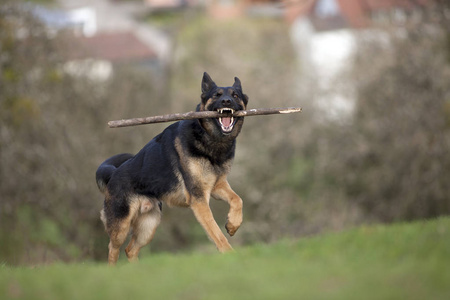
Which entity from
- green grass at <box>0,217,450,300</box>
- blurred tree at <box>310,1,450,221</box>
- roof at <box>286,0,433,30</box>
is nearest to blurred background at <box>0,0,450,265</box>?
blurred tree at <box>310,1,450,221</box>

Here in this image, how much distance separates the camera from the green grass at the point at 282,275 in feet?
16.7

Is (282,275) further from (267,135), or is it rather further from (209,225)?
(267,135)

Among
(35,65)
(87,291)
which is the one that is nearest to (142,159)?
(87,291)

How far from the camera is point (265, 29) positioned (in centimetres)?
4741

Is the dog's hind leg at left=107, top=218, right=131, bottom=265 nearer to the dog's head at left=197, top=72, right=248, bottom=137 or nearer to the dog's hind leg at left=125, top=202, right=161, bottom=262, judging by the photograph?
the dog's hind leg at left=125, top=202, right=161, bottom=262

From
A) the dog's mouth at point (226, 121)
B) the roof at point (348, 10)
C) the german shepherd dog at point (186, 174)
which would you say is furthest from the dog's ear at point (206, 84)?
the roof at point (348, 10)

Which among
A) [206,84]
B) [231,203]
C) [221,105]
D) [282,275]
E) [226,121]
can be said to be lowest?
[231,203]

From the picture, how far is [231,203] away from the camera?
26.8 ft

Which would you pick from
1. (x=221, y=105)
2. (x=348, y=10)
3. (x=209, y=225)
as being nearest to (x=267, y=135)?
(x=221, y=105)

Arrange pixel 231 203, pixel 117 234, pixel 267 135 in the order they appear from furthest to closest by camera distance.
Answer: pixel 267 135, pixel 117 234, pixel 231 203

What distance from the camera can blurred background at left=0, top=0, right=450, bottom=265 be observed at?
2220 centimetres

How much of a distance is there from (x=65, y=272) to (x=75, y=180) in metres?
16.3

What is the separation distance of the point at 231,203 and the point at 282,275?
103 inches

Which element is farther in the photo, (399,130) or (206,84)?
(399,130)
